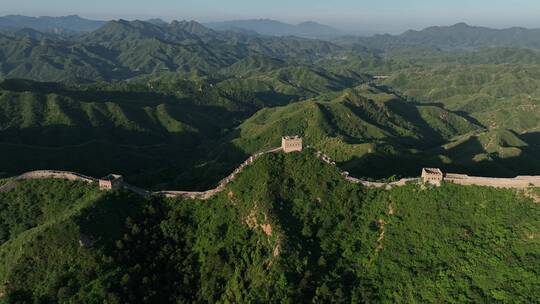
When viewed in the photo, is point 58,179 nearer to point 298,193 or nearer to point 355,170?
point 298,193

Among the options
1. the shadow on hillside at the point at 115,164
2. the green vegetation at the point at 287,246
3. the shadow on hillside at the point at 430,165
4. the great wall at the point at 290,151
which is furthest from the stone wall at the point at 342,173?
the shadow on hillside at the point at 115,164

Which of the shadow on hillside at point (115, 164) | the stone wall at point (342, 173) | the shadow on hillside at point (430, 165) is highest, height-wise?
the stone wall at point (342, 173)

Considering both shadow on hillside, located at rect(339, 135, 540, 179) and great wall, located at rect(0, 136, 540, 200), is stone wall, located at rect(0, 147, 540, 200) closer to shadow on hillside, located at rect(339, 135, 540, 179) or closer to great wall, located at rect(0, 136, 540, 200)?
great wall, located at rect(0, 136, 540, 200)

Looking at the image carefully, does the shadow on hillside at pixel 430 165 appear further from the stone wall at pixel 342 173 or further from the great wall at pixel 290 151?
the great wall at pixel 290 151

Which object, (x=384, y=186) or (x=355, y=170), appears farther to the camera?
(x=355, y=170)

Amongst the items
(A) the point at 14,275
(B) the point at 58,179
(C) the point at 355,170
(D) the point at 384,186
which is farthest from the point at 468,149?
(A) the point at 14,275

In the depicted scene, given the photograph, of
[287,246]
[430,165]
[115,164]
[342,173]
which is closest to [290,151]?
[342,173]

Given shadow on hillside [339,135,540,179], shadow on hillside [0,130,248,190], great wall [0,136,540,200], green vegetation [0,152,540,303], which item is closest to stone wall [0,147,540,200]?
great wall [0,136,540,200]

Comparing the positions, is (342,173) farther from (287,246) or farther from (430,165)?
(430,165)
